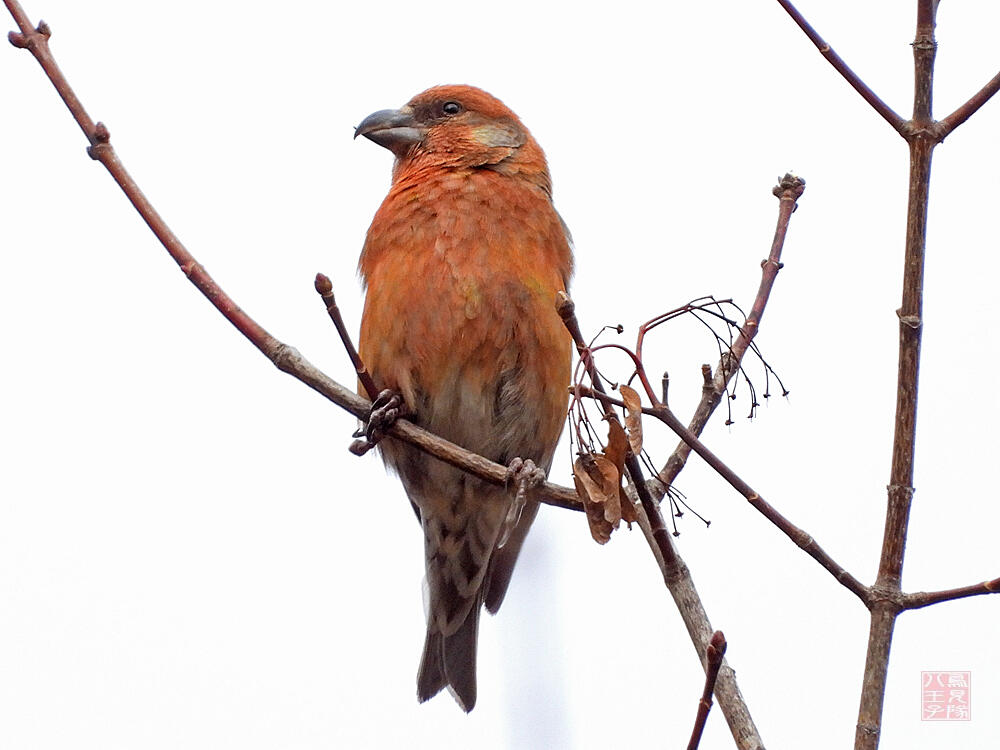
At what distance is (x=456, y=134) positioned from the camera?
5.36m

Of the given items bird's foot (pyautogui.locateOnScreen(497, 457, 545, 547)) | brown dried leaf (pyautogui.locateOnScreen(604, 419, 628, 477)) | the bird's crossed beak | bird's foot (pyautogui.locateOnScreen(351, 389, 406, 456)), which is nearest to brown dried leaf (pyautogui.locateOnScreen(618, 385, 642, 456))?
brown dried leaf (pyautogui.locateOnScreen(604, 419, 628, 477))

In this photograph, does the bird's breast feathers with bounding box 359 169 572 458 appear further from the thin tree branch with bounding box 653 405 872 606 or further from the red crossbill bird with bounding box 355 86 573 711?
the thin tree branch with bounding box 653 405 872 606

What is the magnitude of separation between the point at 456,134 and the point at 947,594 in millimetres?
3519

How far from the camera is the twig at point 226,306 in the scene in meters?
2.82

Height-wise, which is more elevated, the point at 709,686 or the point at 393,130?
the point at 393,130

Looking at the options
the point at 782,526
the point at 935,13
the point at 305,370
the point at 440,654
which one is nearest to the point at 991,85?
the point at 935,13

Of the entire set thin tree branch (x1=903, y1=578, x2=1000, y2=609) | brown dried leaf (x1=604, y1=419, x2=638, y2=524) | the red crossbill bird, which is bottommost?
thin tree branch (x1=903, y1=578, x2=1000, y2=609)

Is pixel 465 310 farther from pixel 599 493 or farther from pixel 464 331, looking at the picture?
pixel 599 493

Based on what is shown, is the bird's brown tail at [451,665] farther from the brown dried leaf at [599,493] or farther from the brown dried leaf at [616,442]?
the brown dried leaf at [616,442]

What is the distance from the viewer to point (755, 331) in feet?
11.2

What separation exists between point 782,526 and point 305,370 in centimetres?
145

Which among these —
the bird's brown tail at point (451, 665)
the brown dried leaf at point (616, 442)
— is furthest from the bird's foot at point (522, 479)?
the bird's brown tail at point (451, 665)

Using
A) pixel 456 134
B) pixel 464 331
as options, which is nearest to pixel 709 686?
pixel 464 331

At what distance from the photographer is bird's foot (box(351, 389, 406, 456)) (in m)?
3.66
